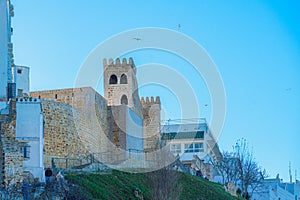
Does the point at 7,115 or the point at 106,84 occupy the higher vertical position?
the point at 106,84

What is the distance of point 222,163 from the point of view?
7100cm

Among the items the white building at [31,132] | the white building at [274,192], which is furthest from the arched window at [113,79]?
the white building at [31,132]

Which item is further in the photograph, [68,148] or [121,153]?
[121,153]

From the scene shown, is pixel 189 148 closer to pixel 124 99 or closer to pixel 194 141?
pixel 194 141

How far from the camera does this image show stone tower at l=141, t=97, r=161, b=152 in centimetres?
6030

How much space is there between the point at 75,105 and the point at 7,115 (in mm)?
14727

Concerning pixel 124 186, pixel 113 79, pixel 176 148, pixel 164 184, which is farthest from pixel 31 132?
pixel 176 148

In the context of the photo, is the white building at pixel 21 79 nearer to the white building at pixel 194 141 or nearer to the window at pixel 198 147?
the white building at pixel 194 141

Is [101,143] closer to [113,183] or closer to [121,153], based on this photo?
[121,153]

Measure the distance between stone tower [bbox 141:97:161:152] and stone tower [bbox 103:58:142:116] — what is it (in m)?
1.28

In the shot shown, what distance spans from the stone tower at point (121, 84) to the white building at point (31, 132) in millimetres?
27227

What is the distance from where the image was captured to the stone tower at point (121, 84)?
61.3 m

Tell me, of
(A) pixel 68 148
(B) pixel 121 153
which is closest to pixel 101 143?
(B) pixel 121 153

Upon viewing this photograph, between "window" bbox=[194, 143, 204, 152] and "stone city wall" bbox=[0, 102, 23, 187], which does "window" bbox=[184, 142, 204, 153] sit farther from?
"stone city wall" bbox=[0, 102, 23, 187]
